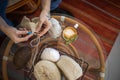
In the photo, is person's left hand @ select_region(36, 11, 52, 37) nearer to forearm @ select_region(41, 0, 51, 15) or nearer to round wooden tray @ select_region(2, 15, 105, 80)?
forearm @ select_region(41, 0, 51, 15)

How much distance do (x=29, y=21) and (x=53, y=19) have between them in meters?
0.13

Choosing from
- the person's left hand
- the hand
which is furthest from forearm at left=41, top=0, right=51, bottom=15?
the hand

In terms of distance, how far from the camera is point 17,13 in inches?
66.9

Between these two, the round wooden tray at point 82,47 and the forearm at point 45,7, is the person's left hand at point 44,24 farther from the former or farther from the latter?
the round wooden tray at point 82,47

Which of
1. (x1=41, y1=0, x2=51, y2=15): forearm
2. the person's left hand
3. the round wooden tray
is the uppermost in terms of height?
(x1=41, y1=0, x2=51, y2=15): forearm

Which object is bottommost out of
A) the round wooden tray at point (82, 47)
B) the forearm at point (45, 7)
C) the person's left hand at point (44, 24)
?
the round wooden tray at point (82, 47)

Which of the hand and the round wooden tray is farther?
the round wooden tray

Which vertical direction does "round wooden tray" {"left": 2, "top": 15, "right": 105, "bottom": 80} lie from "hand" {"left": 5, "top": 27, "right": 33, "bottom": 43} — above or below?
below

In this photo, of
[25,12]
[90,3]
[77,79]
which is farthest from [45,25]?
[90,3]

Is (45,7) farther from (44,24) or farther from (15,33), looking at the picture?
(15,33)

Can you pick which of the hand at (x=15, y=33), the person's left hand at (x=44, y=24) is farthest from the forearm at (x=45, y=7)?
the hand at (x=15, y=33)

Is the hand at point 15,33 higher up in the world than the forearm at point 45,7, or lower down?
lower down

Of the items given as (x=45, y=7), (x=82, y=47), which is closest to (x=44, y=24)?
(x=45, y=7)

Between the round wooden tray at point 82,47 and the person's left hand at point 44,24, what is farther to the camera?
the round wooden tray at point 82,47
